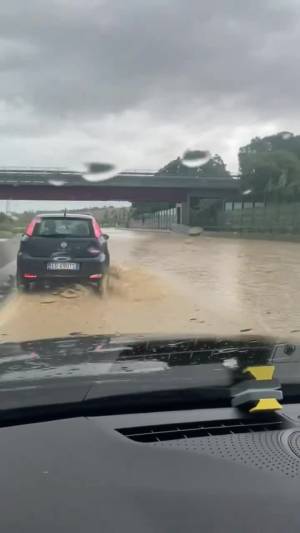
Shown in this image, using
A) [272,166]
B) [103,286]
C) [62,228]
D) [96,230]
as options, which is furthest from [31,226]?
[272,166]

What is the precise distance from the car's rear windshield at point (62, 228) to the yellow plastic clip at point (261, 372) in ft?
30.6

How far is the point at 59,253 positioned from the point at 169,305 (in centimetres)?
221

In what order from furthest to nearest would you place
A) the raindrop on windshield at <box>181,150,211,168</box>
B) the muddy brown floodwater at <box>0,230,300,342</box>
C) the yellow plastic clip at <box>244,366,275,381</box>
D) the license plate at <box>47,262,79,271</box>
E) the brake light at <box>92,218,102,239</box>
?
the raindrop on windshield at <box>181,150,211,168</box> < the brake light at <box>92,218,102,239</box> < the license plate at <box>47,262,79,271</box> < the muddy brown floodwater at <box>0,230,300,342</box> < the yellow plastic clip at <box>244,366,275,381</box>

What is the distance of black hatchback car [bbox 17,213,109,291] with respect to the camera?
474 inches

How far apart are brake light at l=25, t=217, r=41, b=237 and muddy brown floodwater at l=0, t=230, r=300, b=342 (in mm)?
1134

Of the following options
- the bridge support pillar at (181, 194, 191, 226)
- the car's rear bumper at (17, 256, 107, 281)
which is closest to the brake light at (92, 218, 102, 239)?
the car's rear bumper at (17, 256, 107, 281)

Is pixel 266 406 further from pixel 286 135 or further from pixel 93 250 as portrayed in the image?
pixel 286 135

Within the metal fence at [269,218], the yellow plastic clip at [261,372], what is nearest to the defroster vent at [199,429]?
the yellow plastic clip at [261,372]

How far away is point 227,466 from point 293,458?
9.6 inches

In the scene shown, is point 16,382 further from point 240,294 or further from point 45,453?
point 240,294

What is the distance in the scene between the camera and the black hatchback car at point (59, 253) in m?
12.0

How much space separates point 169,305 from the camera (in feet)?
38.9

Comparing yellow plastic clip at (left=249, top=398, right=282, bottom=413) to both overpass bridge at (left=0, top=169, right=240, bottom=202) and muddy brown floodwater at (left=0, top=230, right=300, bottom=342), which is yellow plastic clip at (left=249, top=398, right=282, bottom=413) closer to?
muddy brown floodwater at (left=0, top=230, right=300, bottom=342)

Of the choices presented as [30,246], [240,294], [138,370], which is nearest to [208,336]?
[138,370]
